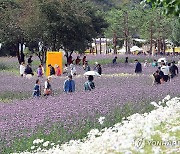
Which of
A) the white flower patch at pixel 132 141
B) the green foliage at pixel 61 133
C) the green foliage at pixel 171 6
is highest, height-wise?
the green foliage at pixel 171 6

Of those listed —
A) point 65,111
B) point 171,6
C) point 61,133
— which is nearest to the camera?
point 171,6

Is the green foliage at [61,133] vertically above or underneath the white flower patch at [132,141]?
underneath

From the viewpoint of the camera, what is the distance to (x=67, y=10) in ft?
136

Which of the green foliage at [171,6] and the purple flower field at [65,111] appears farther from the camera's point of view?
the purple flower field at [65,111]

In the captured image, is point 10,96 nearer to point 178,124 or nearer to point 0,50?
point 178,124

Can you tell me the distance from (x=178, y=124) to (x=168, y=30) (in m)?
58.9

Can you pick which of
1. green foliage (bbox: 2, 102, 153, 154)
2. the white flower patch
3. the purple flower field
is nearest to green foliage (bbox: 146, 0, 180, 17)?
the white flower patch

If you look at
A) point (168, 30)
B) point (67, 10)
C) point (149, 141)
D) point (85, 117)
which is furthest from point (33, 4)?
point (149, 141)

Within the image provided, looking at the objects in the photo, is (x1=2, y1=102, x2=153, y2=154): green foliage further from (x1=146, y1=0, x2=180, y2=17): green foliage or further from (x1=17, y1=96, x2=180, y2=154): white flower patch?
(x1=146, y1=0, x2=180, y2=17): green foliage

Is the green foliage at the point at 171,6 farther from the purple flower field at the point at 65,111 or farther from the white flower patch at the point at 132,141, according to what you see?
the purple flower field at the point at 65,111

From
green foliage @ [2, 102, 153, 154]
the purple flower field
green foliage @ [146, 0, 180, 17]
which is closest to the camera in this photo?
green foliage @ [146, 0, 180, 17]

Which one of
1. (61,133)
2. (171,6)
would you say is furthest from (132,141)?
(61,133)

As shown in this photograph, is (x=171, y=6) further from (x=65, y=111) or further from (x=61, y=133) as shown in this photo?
(x=65, y=111)

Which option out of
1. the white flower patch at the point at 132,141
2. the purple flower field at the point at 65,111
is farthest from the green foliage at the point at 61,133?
the white flower patch at the point at 132,141
